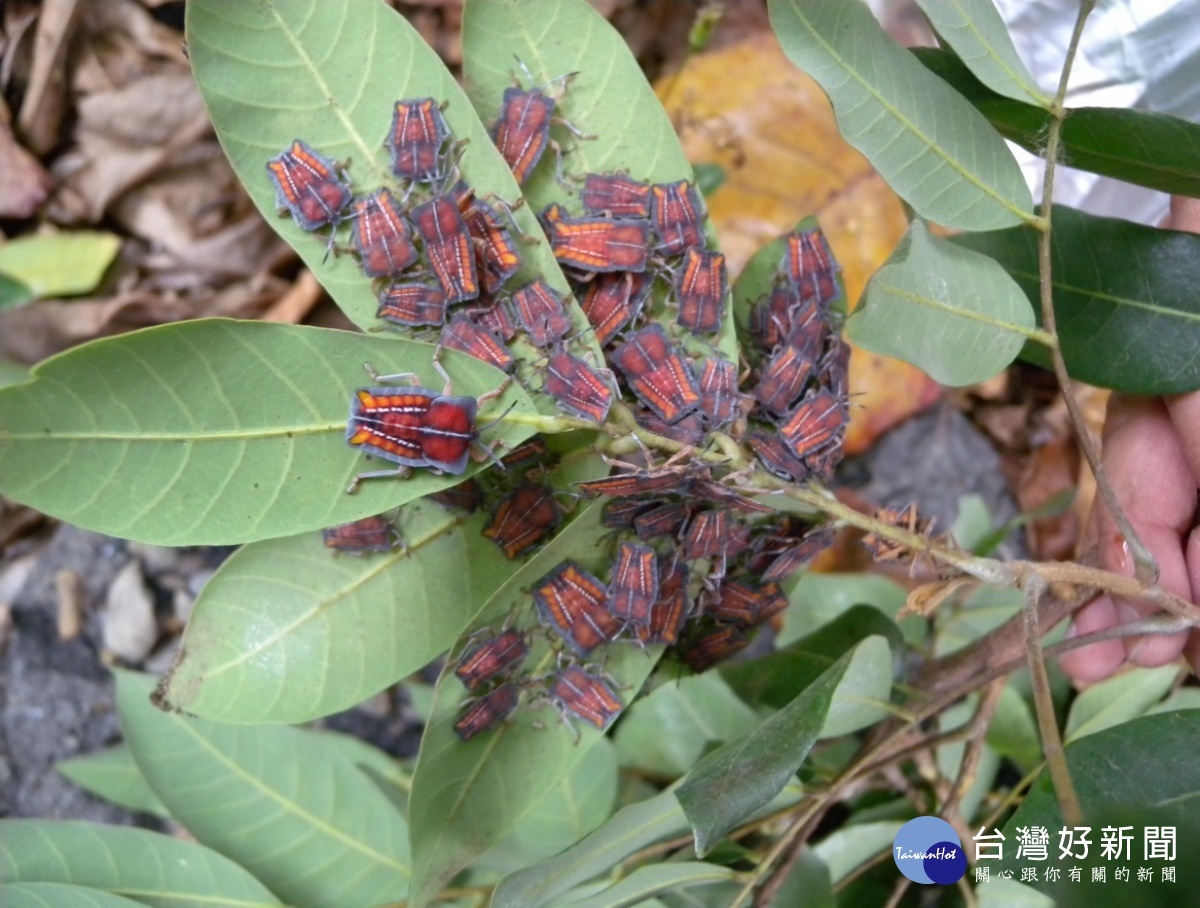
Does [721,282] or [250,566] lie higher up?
[721,282]

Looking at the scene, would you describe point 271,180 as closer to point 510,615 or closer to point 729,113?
point 510,615

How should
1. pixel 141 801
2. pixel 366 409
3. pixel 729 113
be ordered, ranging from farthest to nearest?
pixel 729 113
pixel 141 801
pixel 366 409

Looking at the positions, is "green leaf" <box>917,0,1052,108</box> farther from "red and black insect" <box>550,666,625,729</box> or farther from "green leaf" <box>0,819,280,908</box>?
"green leaf" <box>0,819,280,908</box>

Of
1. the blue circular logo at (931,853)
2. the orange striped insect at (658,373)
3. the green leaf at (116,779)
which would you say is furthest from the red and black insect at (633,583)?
the green leaf at (116,779)

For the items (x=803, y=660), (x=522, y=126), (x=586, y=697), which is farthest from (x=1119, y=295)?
(x=586, y=697)

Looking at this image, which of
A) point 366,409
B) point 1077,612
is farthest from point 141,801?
point 1077,612
